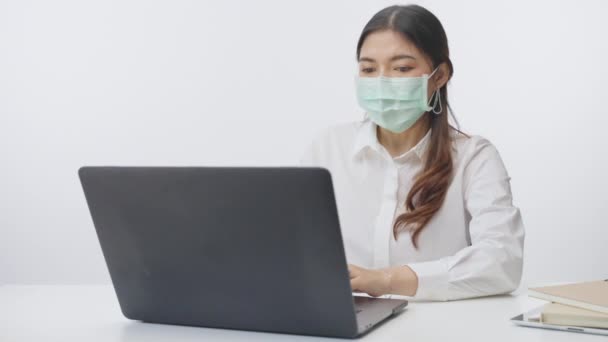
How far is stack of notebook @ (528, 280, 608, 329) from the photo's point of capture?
140cm

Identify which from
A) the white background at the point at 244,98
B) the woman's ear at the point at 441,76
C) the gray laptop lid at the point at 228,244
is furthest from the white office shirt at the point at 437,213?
the white background at the point at 244,98

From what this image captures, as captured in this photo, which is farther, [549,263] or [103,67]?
[103,67]

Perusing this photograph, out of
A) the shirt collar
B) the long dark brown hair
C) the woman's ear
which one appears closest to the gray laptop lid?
the long dark brown hair

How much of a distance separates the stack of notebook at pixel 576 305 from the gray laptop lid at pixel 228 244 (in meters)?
0.35

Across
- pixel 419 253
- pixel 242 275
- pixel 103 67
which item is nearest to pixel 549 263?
pixel 419 253

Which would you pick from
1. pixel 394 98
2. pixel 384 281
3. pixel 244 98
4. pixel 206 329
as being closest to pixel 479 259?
pixel 384 281

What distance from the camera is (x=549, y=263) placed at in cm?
385

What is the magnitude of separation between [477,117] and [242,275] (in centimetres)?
261

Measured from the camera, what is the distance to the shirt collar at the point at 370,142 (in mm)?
2254

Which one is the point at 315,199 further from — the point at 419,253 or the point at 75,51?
the point at 75,51

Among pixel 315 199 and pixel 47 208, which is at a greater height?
pixel 315 199

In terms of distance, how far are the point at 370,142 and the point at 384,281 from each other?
668 mm

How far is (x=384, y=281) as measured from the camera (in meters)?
1.71

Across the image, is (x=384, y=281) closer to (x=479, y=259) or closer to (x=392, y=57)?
(x=479, y=259)
